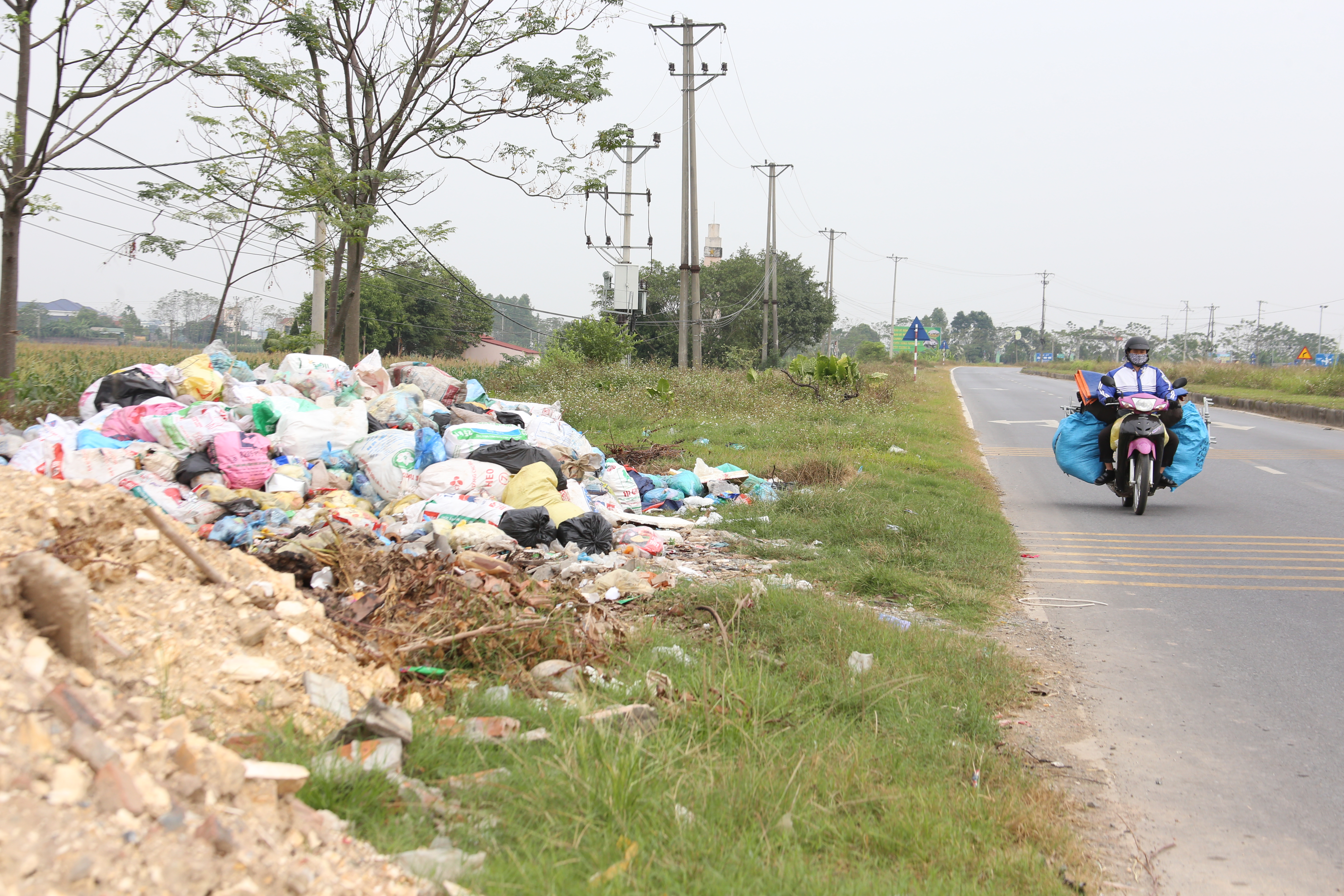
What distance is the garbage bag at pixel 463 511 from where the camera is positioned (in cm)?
645

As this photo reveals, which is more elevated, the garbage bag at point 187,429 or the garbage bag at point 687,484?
the garbage bag at point 187,429

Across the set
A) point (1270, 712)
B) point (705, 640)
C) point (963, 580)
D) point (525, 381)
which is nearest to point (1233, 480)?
point (963, 580)

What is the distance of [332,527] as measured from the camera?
5.52 meters

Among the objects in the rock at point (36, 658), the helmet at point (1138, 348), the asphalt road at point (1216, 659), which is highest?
the helmet at point (1138, 348)

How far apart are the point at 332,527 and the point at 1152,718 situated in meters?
4.34

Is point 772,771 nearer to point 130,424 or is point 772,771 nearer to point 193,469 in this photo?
point 193,469

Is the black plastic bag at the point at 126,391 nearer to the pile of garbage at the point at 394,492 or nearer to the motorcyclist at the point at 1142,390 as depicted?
the pile of garbage at the point at 394,492

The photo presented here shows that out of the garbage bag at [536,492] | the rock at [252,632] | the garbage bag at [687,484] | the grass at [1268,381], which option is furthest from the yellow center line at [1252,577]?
the grass at [1268,381]

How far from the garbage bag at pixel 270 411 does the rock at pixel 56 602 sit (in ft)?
18.3

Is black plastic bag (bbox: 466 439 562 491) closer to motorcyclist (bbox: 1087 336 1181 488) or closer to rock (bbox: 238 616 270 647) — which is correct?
rock (bbox: 238 616 270 647)

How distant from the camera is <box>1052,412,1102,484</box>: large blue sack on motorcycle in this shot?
9.92m

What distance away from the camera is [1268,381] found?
29734 mm

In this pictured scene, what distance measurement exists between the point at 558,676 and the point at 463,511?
9.86ft

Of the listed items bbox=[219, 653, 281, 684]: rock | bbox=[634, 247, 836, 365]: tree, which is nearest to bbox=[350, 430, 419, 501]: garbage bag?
bbox=[219, 653, 281, 684]: rock
